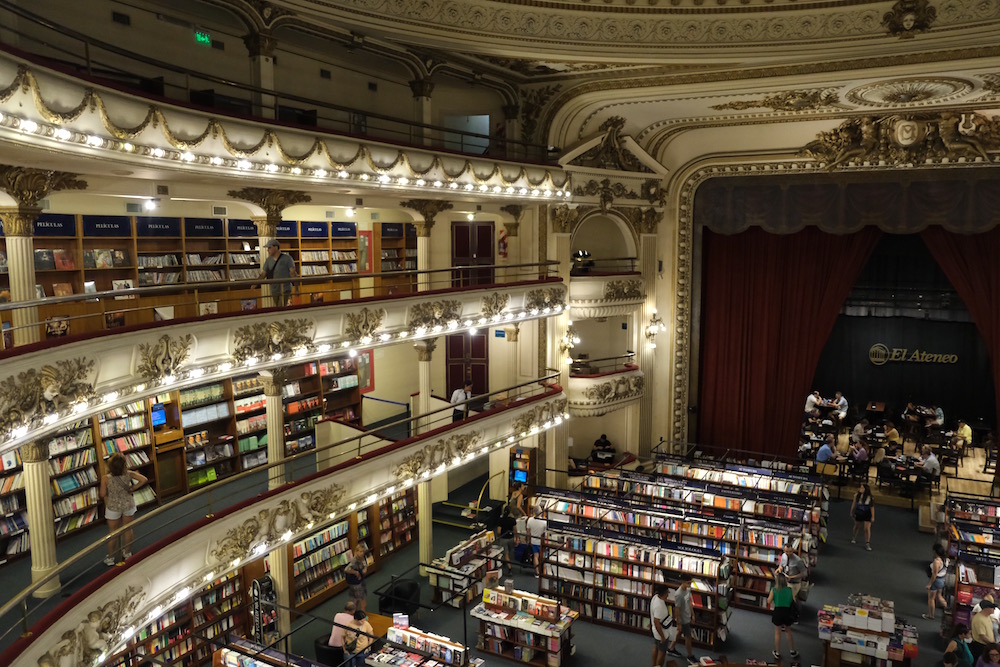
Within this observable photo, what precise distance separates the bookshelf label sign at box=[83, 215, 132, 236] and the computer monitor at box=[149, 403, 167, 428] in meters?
2.51

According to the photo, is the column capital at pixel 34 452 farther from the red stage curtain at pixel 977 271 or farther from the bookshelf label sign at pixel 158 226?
the red stage curtain at pixel 977 271

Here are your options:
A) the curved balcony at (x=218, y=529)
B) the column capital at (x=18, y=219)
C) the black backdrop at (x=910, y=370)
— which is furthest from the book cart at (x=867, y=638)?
the black backdrop at (x=910, y=370)

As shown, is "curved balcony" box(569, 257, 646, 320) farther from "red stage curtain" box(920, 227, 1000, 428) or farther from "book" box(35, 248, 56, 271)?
"book" box(35, 248, 56, 271)

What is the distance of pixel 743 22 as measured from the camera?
12648 millimetres

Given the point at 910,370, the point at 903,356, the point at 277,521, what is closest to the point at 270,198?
the point at 277,521

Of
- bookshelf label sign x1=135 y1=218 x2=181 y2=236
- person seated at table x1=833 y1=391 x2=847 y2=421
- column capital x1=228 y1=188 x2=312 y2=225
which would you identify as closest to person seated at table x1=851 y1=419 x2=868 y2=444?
person seated at table x1=833 y1=391 x2=847 y2=421

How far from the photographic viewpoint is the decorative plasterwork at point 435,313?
12.2m

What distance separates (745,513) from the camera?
550 inches

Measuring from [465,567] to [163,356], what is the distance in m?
6.52

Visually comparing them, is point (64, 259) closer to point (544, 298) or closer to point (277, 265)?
point (277, 265)

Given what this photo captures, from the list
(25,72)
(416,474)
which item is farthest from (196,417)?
(25,72)

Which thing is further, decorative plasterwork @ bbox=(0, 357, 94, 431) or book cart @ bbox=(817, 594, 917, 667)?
book cart @ bbox=(817, 594, 917, 667)

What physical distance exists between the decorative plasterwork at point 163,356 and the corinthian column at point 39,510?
128 centimetres

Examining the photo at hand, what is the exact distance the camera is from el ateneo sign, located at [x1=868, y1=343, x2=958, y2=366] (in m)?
19.5
